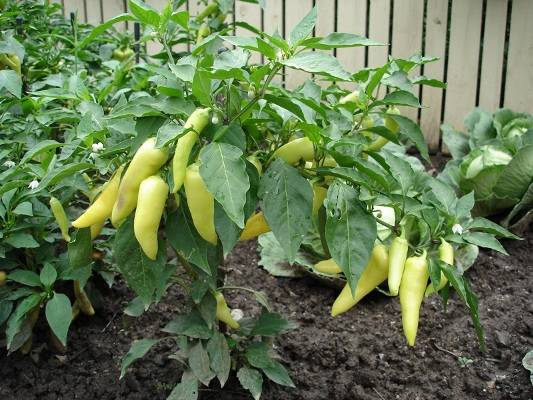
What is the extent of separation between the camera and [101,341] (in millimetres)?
2580

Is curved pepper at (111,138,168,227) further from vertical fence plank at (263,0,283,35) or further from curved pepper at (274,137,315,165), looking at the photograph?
vertical fence plank at (263,0,283,35)

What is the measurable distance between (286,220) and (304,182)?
96 mm

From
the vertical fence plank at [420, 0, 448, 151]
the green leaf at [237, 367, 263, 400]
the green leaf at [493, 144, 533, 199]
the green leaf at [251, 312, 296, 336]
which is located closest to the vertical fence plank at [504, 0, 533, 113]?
the vertical fence plank at [420, 0, 448, 151]

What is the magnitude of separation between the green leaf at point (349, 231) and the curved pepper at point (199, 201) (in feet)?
0.83

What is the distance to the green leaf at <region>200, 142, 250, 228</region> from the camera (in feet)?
4.03

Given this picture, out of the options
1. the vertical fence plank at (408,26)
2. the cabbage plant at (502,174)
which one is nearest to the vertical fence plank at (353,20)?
the vertical fence plank at (408,26)

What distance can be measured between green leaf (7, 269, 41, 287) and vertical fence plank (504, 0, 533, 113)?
3.68m

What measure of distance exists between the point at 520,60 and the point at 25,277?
3.75 metres

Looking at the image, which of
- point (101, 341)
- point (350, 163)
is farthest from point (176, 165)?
point (101, 341)

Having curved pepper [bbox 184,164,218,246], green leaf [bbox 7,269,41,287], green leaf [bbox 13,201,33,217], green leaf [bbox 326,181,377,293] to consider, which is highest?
curved pepper [bbox 184,164,218,246]

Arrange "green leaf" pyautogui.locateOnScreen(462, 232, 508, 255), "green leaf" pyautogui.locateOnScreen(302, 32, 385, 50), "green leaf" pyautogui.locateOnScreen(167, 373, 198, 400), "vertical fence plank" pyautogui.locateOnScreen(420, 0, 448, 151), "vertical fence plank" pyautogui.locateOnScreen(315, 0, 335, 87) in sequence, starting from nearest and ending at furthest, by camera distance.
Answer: "green leaf" pyautogui.locateOnScreen(302, 32, 385, 50)
"green leaf" pyautogui.locateOnScreen(462, 232, 508, 255)
"green leaf" pyautogui.locateOnScreen(167, 373, 198, 400)
"vertical fence plank" pyautogui.locateOnScreen(420, 0, 448, 151)
"vertical fence plank" pyautogui.locateOnScreen(315, 0, 335, 87)

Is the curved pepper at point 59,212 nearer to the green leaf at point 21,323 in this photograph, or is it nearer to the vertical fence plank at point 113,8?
the green leaf at point 21,323

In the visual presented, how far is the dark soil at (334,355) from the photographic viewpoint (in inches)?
91.5

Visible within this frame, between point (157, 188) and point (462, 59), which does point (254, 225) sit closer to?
point (157, 188)
